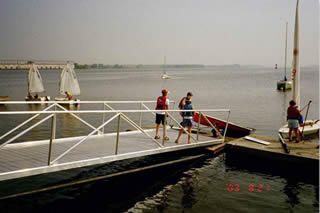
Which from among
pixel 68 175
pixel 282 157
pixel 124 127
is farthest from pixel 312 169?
pixel 124 127

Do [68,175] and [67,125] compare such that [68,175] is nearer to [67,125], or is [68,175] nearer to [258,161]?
[258,161]

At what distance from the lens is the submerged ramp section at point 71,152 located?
741 centimetres

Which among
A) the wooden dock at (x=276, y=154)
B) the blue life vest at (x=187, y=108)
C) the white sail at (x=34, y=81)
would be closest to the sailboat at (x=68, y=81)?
A: the white sail at (x=34, y=81)

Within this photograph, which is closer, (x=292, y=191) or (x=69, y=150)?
(x=69, y=150)

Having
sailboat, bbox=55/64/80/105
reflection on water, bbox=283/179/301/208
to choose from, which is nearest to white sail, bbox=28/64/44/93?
sailboat, bbox=55/64/80/105

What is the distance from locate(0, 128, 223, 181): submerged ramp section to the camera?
7410mm

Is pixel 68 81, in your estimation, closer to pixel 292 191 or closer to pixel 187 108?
pixel 187 108

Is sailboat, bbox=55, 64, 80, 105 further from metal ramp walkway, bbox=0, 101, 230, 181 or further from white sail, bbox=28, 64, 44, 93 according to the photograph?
metal ramp walkway, bbox=0, 101, 230, 181

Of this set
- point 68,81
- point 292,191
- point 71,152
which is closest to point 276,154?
point 292,191

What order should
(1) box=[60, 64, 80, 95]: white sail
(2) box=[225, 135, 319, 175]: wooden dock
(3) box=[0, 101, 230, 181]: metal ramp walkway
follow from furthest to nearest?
(1) box=[60, 64, 80, 95]: white sail
(2) box=[225, 135, 319, 175]: wooden dock
(3) box=[0, 101, 230, 181]: metal ramp walkway

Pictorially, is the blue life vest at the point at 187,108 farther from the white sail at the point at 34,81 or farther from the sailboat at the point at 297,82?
the white sail at the point at 34,81

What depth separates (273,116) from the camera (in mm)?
28594

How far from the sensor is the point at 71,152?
897cm
